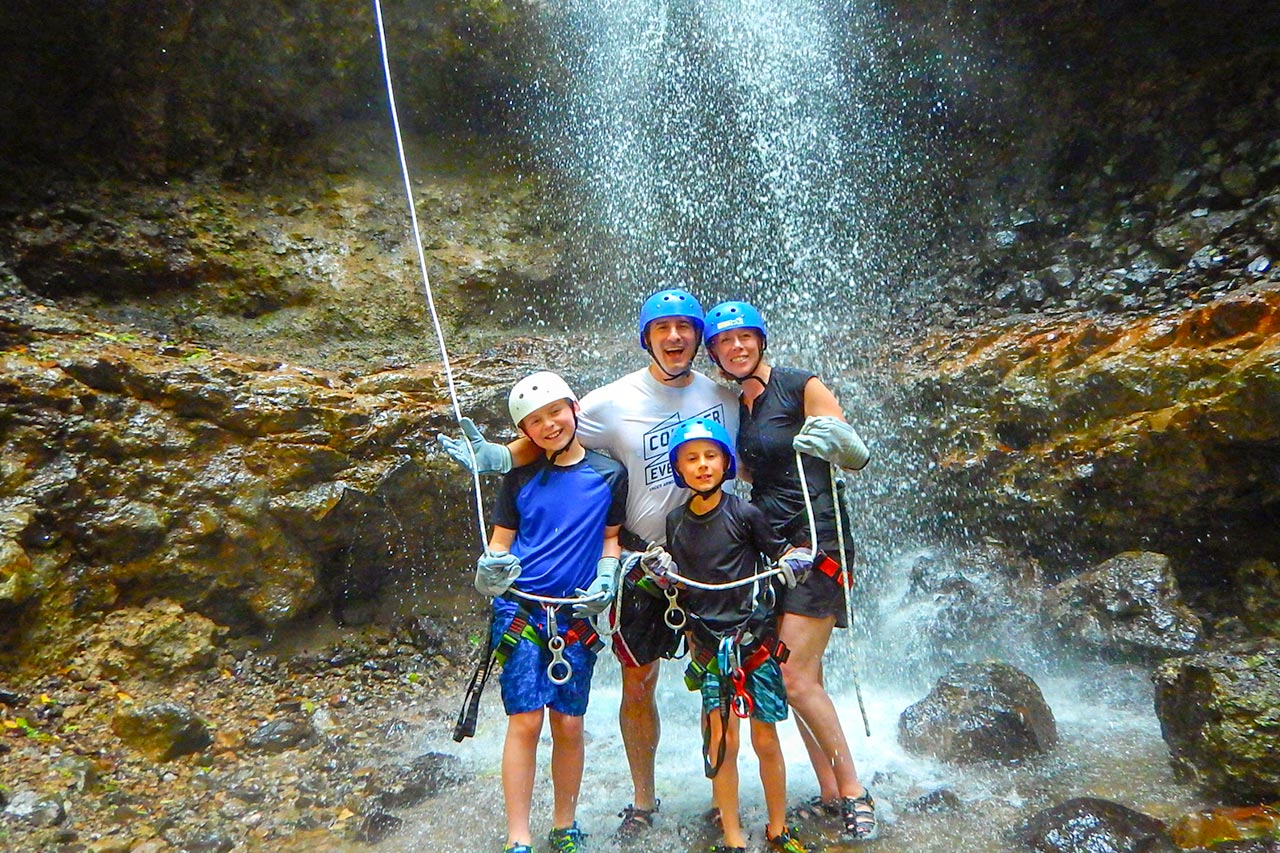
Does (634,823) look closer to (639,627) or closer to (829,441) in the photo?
(639,627)

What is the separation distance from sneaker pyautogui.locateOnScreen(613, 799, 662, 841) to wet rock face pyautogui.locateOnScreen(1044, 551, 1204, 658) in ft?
12.0

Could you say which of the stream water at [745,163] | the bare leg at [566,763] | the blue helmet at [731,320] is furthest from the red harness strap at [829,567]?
the stream water at [745,163]

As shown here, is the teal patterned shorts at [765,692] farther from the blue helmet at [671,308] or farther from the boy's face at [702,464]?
the blue helmet at [671,308]

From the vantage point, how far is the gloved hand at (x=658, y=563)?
3.19 meters

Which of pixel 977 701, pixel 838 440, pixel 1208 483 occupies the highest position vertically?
pixel 1208 483

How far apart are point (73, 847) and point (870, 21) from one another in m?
10.3

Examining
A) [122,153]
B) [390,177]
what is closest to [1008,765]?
[390,177]

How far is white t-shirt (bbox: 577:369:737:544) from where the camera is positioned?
355 centimetres

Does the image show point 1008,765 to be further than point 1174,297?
No

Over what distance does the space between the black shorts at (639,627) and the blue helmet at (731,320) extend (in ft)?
3.79

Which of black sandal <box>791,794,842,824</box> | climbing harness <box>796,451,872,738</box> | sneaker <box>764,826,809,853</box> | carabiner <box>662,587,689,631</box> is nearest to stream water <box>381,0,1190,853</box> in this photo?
climbing harness <box>796,451,872,738</box>

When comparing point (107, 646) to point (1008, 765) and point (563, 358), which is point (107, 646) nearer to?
point (563, 358)

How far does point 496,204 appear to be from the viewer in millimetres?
9305

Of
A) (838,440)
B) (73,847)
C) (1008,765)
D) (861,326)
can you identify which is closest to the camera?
(838,440)
